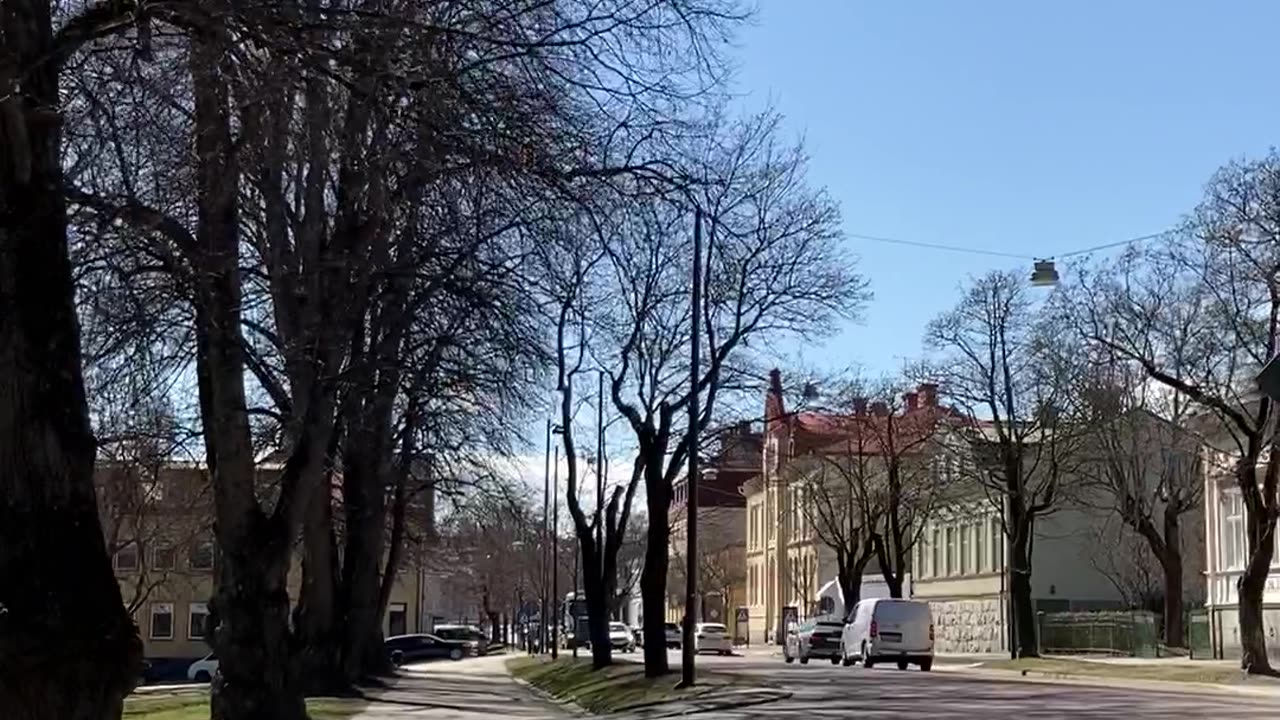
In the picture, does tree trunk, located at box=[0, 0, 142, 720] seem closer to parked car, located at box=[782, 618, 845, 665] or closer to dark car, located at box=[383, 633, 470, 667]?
parked car, located at box=[782, 618, 845, 665]

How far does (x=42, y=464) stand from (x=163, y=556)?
205 ft

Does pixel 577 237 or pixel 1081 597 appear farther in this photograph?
pixel 1081 597

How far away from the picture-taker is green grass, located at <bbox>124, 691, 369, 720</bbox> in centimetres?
2922

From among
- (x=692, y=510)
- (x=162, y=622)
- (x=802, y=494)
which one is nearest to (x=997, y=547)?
(x=802, y=494)

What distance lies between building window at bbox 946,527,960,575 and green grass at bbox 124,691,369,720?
49.9 m

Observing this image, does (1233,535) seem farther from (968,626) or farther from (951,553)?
(951,553)

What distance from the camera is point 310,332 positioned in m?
20.4

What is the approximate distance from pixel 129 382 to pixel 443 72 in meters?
9.84

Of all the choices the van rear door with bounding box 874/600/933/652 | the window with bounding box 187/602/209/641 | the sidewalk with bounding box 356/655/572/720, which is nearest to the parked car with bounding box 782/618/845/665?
the van rear door with bounding box 874/600/933/652

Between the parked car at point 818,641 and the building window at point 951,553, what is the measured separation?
69.5ft

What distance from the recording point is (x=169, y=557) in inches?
2768

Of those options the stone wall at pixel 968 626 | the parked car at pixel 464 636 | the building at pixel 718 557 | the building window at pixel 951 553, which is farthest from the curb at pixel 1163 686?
the building at pixel 718 557

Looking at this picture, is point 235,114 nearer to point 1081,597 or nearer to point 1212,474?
point 1212,474

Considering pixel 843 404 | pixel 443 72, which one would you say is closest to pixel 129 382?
pixel 443 72
